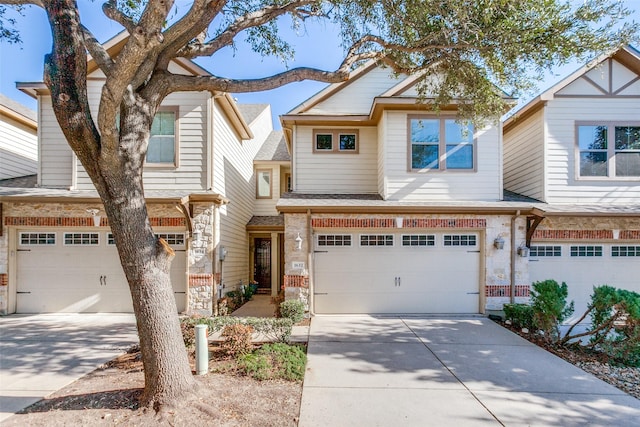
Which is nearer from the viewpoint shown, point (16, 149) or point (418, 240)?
point (418, 240)

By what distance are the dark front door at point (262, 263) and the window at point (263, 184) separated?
202 centimetres

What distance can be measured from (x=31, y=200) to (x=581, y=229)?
1398 cm

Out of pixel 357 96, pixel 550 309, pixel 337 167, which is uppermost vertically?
pixel 357 96

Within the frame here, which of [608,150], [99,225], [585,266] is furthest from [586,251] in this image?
[99,225]

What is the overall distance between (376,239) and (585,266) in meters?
5.55

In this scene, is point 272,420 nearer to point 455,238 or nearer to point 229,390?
point 229,390

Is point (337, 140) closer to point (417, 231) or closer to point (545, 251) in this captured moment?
point (417, 231)

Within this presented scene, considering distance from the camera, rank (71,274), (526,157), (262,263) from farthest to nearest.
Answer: (262,263), (526,157), (71,274)

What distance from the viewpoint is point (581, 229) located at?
357 inches

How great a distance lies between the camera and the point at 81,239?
9.19 m

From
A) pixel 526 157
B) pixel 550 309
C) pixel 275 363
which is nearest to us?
pixel 275 363

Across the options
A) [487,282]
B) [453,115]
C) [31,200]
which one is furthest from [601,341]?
[31,200]

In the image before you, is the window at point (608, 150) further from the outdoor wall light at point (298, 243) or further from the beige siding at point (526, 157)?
the outdoor wall light at point (298, 243)

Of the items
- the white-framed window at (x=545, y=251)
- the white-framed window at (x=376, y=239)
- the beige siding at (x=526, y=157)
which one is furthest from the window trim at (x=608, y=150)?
the white-framed window at (x=376, y=239)
